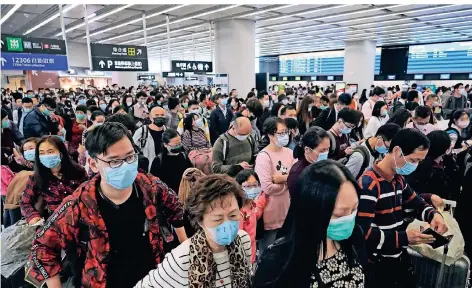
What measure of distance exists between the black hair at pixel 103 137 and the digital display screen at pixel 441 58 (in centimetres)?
2199

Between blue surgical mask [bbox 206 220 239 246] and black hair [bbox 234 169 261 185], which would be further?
black hair [bbox 234 169 261 185]

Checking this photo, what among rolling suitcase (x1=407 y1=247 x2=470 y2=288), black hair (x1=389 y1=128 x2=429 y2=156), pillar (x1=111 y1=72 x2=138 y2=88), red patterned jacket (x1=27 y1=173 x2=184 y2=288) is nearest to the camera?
red patterned jacket (x1=27 y1=173 x2=184 y2=288)

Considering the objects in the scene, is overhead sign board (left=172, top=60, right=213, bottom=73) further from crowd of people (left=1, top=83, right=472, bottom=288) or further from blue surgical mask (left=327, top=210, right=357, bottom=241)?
blue surgical mask (left=327, top=210, right=357, bottom=241)

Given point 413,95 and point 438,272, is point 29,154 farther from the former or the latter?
point 413,95

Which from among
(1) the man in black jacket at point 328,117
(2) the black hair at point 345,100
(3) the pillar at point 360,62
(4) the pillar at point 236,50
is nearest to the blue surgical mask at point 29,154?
(1) the man in black jacket at point 328,117

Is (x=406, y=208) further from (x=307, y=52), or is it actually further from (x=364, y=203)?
(x=307, y=52)

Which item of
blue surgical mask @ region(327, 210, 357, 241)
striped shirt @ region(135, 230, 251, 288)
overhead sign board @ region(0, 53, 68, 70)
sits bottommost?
striped shirt @ region(135, 230, 251, 288)

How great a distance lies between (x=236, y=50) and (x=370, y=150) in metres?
9.49

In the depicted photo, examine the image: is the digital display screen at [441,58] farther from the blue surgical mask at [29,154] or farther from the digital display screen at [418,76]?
the blue surgical mask at [29,154]

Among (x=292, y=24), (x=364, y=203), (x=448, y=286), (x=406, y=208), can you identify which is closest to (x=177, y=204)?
(x=364, y=203)

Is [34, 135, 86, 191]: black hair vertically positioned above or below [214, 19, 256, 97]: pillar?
below

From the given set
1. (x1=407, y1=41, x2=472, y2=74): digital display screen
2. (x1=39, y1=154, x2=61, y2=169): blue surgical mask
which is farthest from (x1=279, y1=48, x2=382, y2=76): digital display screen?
(x1=39, y1=154, x2=61, y2=169): blue surgical mask

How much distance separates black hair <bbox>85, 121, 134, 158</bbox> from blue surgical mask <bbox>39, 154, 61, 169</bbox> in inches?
47.7

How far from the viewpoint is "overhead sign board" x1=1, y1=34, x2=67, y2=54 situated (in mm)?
7555
